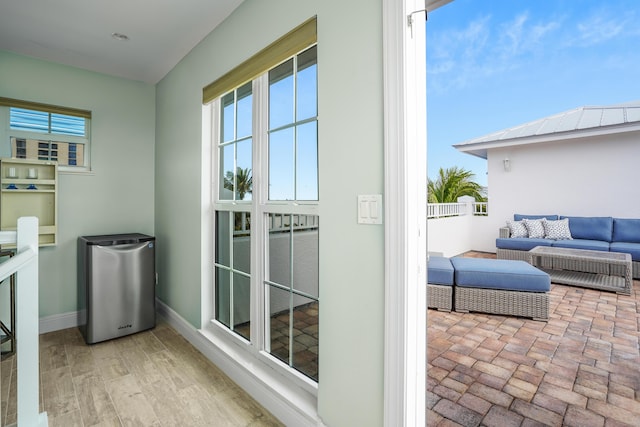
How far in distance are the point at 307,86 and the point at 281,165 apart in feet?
1.63

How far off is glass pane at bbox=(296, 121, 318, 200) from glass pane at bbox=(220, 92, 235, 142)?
855mm

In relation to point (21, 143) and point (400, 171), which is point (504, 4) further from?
point (21, 143)

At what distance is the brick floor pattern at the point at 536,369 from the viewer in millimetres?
1750

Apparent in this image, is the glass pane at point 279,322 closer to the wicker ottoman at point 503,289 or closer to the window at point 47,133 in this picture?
the wicker ottoman at point 503,289

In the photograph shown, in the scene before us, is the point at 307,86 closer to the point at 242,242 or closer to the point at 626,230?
the point at 242,242

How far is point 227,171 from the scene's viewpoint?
2498 millimetres

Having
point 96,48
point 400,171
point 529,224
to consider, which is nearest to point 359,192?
point 400,171

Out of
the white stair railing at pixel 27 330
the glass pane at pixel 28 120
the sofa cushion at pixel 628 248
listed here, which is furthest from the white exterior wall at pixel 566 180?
the glass pane at pixel 28 120

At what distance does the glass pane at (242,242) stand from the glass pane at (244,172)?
154 mm

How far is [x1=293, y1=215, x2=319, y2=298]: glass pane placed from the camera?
1757 mm

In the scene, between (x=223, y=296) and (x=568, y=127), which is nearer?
(x=223, y=296)

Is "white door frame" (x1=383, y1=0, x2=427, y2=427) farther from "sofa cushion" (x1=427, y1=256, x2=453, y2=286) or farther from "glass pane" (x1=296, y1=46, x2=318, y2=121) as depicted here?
"sofa cushion" (x1=427, y1=256, x2=453, y2=286)

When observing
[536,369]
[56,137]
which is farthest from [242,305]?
[56,137]

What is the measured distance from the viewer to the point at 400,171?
1.18 meters
